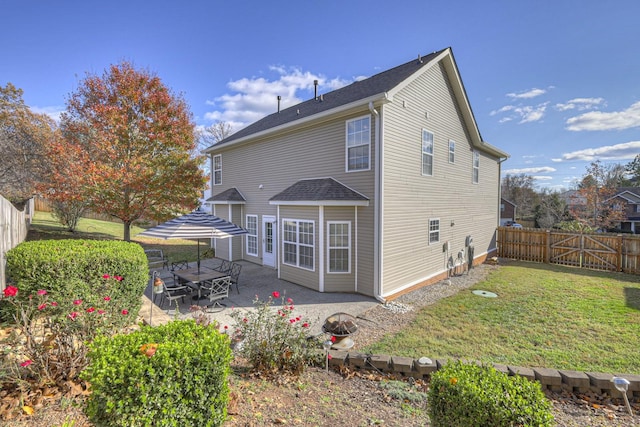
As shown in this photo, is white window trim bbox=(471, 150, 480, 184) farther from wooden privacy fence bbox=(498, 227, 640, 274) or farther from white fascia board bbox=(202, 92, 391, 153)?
white fascia board bbox=(202, 92, 391, 153)

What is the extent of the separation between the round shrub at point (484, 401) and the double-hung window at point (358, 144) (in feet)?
23.1

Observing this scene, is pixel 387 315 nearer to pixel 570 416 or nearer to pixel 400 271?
pixel 400 271

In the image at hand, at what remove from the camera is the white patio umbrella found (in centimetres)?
804

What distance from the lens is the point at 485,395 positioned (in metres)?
2.31

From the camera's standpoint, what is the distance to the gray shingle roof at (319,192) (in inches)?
352

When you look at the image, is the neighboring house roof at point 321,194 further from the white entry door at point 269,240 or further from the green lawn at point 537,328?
the green lawn at point 537,328

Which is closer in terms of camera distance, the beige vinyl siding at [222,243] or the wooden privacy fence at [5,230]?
the wooden privacy fence at [5,230]

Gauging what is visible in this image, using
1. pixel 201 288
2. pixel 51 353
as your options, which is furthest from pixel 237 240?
pixel 51 353

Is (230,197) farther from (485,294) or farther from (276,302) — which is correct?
(485,294)

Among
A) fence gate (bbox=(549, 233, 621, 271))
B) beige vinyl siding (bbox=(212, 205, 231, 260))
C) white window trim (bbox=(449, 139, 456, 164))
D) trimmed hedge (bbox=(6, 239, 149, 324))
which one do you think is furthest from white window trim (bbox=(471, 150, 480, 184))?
trimmed hedge (bbox=(6, 239, 149, 324))

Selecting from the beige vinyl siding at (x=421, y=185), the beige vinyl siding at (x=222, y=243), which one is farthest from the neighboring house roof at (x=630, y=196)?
the beige vinyl siding at (x=222, y=243)

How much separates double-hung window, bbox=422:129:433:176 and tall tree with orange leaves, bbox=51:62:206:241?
11.2m

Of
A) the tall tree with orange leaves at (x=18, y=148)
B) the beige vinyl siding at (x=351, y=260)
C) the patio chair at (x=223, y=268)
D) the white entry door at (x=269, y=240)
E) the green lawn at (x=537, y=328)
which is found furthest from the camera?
the tall tree with orange leaves at (x=18, y=148)

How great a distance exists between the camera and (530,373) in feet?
14.8
